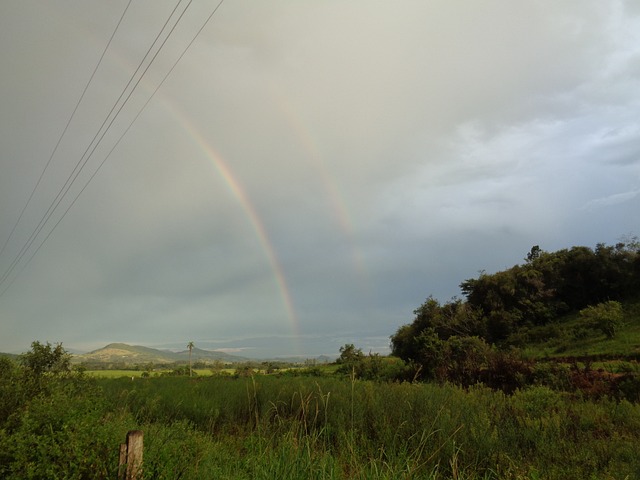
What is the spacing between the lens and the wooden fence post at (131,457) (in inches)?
195

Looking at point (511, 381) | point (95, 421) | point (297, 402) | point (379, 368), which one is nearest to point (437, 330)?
point (379, 368)

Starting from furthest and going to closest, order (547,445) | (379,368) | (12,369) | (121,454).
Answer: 1. (379,368)
2. (12,369)
3. (547,445)
4. (121,454)

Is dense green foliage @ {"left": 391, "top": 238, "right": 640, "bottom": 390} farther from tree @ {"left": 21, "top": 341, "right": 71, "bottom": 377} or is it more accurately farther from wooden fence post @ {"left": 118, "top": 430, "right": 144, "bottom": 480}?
wooden fence post @ {"left": 118, "top": 430, "right": 144, "bottom": 480}

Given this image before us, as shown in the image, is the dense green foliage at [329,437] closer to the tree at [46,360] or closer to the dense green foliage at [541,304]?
the tree at [46,360]

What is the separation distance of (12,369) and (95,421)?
7.01 meters

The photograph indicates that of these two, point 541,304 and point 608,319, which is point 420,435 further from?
point 541,304

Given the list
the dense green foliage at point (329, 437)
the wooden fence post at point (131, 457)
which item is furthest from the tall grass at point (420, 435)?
the wooden fence post at point (131, 457)

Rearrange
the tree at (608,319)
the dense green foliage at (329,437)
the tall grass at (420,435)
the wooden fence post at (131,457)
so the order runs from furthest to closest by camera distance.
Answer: the tree at (608,319), the tall grass at (420,435), the dense green foliage at (329,437), the wooden fence post at (131,457)

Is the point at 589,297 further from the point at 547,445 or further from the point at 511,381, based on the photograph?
the point at 547,445

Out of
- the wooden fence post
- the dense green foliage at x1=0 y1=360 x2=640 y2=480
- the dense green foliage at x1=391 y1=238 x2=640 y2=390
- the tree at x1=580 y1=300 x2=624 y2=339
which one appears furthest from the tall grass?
the tree at x1=580 y1=300 x2=624 y2=339

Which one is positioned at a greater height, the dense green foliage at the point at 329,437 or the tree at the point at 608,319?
the tree at the point at 608,319

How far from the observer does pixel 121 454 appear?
5.02 metres

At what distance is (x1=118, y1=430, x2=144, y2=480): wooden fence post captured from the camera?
4961mm

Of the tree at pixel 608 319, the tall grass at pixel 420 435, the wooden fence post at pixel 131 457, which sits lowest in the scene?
the tall grass at pixel 420 435
